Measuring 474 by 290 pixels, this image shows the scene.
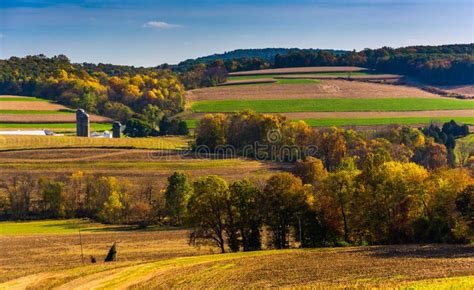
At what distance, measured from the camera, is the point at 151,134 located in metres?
124

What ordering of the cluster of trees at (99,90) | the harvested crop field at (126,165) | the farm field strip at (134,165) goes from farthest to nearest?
the cluster of trees at (99,90) < the farm field strip at (134,165) < the harvested crop field at (126,165)

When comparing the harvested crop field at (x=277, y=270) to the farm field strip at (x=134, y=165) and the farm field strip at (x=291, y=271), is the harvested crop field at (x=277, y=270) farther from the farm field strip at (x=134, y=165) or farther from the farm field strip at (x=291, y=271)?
the farm field strip at (x=134, y=165)

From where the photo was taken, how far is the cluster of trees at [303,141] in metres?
91.1

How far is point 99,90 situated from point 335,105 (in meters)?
56.4

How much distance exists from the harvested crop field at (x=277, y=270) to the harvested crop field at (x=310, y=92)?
10066 cm

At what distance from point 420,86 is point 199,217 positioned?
383ft

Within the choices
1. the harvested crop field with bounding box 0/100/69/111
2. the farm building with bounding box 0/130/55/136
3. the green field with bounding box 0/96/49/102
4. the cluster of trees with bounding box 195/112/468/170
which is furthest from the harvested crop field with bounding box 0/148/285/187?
the green field with bounding box 0/96/49/102

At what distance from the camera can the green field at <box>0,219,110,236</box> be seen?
208 ft

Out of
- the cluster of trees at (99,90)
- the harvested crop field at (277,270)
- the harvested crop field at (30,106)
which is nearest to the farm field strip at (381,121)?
the cluster of trees at (99,90)

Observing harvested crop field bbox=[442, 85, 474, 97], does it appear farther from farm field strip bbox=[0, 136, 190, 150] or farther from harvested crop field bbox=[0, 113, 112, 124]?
harvested crop field bbox=[0, 113, 112, 124]

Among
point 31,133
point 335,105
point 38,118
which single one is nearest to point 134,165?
point 31,133

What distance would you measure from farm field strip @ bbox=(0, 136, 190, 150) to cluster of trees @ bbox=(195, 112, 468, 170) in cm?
710

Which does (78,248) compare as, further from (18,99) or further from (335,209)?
(18,99)

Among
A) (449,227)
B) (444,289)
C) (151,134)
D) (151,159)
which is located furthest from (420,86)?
(444,289)
